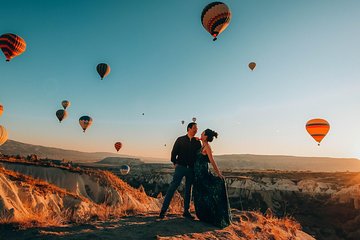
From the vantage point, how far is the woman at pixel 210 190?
7243mm

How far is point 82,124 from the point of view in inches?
1742

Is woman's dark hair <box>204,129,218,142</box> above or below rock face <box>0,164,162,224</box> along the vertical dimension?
above

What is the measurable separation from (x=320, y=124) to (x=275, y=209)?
20.2 meters

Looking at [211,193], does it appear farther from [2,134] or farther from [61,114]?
[61,114]

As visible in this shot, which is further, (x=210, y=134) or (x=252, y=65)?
(x=252, y=65)

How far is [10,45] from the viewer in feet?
97.5

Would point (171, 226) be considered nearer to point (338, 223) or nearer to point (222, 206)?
point (222, 206)

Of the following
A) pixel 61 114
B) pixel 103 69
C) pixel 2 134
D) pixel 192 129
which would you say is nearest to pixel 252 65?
pixel 103 69

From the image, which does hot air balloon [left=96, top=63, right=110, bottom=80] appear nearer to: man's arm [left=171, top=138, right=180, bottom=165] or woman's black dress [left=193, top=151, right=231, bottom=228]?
man's arm [left=171, top=138, right=180, bottom=165]

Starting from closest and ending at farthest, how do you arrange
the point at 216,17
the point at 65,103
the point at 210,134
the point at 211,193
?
1. the point at 210,134
2. the point at 211,193
3. the point at 216,17
4. the point at 65,103

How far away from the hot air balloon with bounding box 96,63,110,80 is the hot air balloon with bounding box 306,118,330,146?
2859 cm

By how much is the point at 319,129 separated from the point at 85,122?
34.8 m

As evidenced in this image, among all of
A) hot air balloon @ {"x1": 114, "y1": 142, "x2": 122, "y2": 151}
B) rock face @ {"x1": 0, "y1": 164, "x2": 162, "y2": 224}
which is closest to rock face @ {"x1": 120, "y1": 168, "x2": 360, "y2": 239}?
hot air balloon @ {"x1": 114, "y1": 142, "x2": 122, "y2": 151}

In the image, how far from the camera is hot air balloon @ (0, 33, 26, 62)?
29719mm
